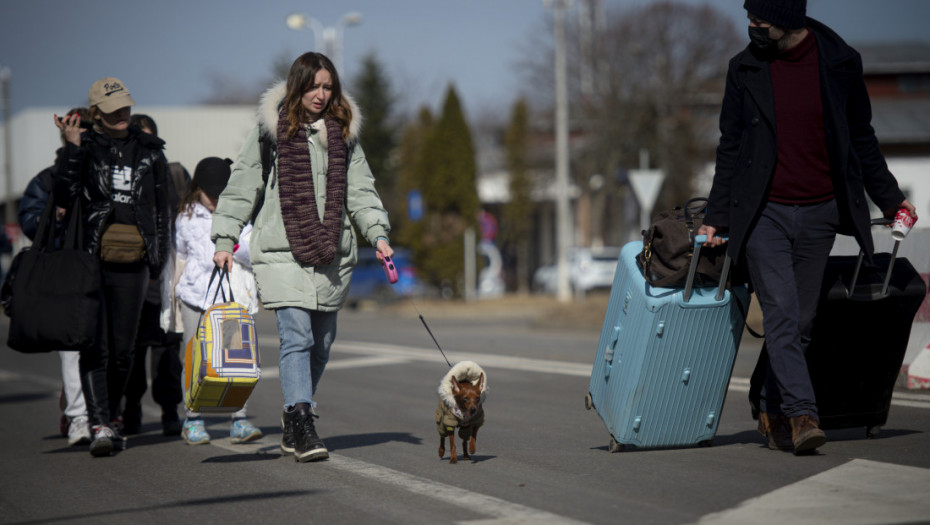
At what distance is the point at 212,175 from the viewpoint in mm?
7098

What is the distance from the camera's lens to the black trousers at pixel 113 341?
660 cm

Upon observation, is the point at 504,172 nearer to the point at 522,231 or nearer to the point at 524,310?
the point at 522,231

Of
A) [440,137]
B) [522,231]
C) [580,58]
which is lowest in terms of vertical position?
[522,231]

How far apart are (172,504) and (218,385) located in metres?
0.86

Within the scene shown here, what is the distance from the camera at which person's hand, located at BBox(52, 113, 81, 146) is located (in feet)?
21.6

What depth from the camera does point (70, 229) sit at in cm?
659

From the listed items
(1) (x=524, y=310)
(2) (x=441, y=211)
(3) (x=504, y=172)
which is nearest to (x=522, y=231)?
(3) (x=504, y=172)

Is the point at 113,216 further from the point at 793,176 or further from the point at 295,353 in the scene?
the point at 793,176

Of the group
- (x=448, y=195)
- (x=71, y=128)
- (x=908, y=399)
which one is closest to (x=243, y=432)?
(x=71, y=128)

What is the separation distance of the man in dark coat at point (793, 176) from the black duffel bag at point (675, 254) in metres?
0.09

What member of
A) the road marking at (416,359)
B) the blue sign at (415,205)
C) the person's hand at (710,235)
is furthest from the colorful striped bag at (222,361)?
the blue sign at (415,205)

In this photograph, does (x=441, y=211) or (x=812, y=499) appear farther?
(x=441, y=211)

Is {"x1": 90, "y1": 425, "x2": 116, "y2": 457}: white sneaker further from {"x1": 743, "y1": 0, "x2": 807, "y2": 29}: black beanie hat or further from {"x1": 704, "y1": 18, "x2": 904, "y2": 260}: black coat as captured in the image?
{"x1": 743, "y1": 0, "x2": 807, "y2": 29}: black beanie hat

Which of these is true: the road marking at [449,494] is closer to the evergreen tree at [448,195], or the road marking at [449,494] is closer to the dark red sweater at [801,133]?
the dark red sweater at [801,133]
